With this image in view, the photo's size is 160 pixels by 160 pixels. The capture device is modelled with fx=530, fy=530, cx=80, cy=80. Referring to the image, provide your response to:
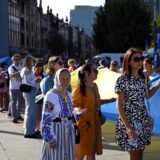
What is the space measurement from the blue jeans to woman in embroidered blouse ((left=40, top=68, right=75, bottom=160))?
5174 millimetres

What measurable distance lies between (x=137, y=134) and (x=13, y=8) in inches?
3745

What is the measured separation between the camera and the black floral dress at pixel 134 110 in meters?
6.01

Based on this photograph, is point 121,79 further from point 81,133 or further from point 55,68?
point 55,68

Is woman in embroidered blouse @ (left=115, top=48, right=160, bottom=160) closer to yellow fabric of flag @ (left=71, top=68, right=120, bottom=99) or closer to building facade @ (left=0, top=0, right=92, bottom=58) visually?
yellow fabric of flag @ (left=71, top=68, right=120, bottom=99)

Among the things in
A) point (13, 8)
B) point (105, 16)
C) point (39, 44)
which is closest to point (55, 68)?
point (105, 16)

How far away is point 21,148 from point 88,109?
10.1 feet

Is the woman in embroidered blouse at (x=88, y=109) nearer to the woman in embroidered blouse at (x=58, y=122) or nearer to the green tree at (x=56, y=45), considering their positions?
the woman in embroidered blouse at (x=58, y=122)

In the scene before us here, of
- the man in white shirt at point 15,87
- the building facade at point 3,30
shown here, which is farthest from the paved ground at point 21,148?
the building facade at point 3,30

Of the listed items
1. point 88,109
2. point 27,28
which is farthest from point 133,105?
point 27,28

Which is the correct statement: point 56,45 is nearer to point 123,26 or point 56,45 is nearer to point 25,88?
point 123,26

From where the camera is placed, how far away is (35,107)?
11.5 metres

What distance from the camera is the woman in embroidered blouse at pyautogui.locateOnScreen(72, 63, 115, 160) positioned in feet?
23.4

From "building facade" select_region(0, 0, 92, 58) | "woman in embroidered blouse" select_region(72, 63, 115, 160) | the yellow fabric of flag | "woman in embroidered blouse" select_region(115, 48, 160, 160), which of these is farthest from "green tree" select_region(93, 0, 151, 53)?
"woman in embroidered blouse" select_region(115, 48, 160, 160)

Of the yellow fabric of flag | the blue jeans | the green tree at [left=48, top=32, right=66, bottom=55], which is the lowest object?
the blue jeans
